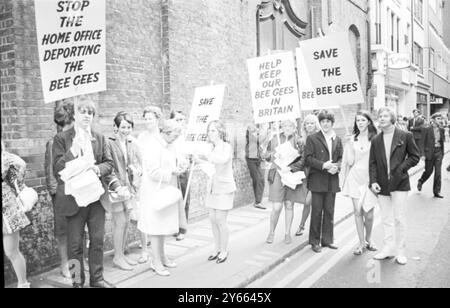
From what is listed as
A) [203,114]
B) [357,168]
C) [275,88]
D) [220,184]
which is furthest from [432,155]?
[220,184]

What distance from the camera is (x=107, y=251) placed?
20.5 ft

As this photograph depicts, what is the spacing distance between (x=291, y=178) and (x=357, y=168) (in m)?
0.93

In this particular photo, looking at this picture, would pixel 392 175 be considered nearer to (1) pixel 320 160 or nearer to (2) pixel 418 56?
(1) pixel 320 160

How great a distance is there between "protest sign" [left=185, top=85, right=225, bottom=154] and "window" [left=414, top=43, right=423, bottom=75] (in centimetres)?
2762

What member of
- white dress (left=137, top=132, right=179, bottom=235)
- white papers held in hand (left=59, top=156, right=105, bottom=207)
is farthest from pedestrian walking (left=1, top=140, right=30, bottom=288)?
white dress (left=137, top=132, right=179, bottom=235)

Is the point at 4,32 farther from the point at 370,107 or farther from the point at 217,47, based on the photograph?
the point at 370,107

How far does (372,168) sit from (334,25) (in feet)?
36.2

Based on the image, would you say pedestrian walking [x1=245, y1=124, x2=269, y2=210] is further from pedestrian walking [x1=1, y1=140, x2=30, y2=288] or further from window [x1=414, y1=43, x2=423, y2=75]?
window [x1=414, y1=43, x2=423, y2=75]

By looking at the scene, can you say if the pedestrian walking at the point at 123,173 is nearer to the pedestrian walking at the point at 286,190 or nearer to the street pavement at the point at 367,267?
the street pavement at the point at 367,267

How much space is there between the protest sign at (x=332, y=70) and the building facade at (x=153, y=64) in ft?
8.37

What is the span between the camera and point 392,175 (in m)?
5.63

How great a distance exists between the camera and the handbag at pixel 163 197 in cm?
503

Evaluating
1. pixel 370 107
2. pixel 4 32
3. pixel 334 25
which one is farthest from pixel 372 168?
pixel 370 107

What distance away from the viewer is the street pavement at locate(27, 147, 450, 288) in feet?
16.6
